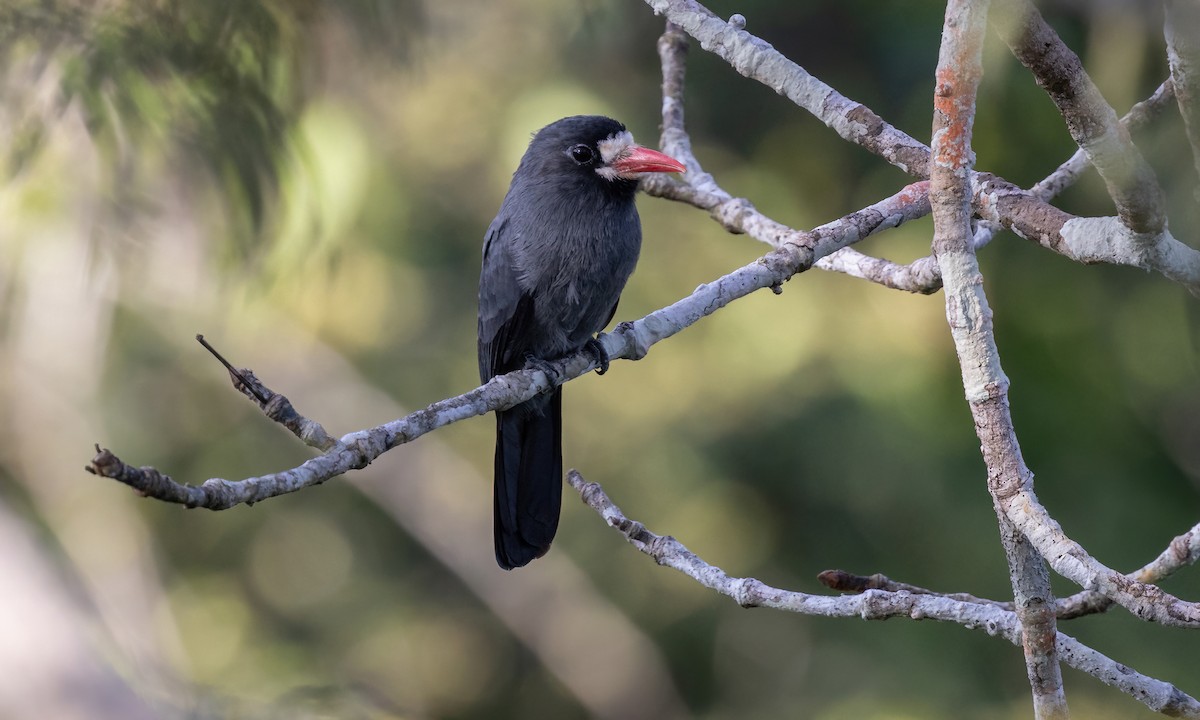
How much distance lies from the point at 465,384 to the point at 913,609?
4.14m

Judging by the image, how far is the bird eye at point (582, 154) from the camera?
12.0 feet

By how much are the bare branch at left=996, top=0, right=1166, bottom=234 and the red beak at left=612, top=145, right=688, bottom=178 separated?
1547mm

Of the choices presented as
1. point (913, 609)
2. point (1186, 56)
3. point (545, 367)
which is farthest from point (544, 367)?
point (1186, 56)

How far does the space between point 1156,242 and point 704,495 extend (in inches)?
152

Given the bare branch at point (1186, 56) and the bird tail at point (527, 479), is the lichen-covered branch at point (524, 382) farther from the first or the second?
the bare branch at point (1186, 56)

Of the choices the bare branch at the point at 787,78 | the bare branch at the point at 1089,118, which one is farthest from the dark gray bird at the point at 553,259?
the bare branch at the point at 1089,118

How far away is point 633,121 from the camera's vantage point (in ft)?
18.7

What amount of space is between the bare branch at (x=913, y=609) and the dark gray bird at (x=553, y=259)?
33.3 inches

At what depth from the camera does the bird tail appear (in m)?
3.83

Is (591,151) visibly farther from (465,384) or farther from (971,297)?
(465,384)

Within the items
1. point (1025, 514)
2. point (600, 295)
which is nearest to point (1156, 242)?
point (1025, 514)

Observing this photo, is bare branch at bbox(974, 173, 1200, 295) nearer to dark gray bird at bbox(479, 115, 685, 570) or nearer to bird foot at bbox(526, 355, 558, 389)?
dark gray bird at bbox(479, 115, 685, 570)

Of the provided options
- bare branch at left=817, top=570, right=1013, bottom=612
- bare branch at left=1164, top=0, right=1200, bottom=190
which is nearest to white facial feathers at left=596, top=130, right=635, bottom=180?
bare branch at left=817, top=570, right=1013, bottom=612

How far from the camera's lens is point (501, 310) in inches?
142
